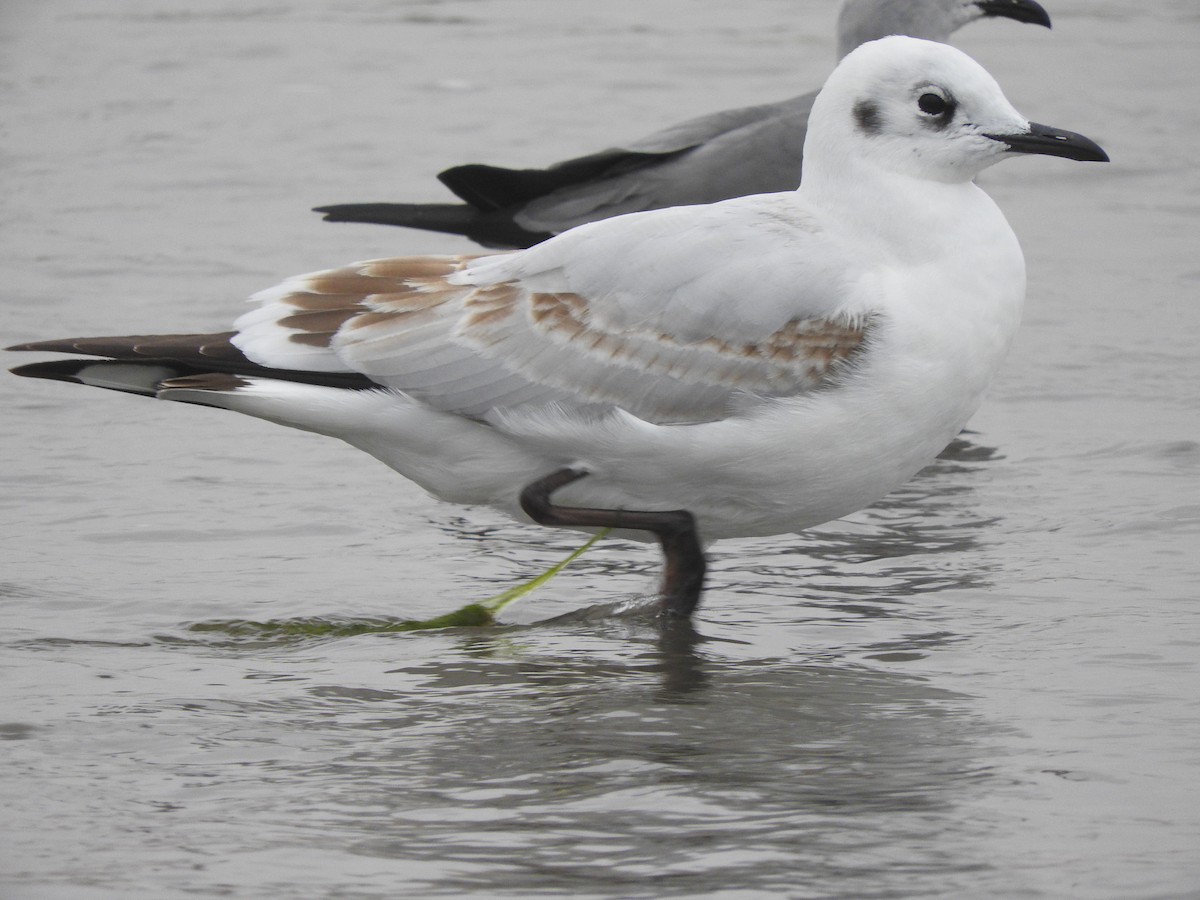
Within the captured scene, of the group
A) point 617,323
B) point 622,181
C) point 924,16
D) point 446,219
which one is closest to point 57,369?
point 617,323

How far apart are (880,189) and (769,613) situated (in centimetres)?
127

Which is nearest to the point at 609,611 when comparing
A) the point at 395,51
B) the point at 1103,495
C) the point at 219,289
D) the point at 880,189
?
the point at 880,189

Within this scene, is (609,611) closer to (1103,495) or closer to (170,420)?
(1103,495)

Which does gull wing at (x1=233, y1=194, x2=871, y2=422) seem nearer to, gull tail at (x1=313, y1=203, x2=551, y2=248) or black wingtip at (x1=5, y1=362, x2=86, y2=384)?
black wingtip at (x1=5, y1=362, x2=86, y2=384)

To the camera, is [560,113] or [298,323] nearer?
[298,323]

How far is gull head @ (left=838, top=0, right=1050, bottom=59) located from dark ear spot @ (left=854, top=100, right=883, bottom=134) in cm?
367

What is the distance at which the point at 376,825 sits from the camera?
4129 mm

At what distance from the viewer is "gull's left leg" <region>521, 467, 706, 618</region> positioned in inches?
211

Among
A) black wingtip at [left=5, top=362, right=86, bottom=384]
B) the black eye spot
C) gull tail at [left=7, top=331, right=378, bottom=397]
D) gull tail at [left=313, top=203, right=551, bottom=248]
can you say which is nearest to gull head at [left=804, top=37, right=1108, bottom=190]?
the black eye spot

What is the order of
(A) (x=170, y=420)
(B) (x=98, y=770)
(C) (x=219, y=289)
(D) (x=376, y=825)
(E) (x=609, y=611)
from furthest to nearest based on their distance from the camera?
(C) (x=219, y=289), (A) (x=170, y=420), (E) (x=609, y=611), (B) (x=98, y=770), (D) (x=376, y=825)

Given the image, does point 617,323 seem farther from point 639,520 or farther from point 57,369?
point 57,369

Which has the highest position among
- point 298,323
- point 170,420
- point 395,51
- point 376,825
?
point 395,51

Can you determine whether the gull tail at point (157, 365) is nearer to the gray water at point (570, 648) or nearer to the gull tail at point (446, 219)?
the gray water at point (570, 648)

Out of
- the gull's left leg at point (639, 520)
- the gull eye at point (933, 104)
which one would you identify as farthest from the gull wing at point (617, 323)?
the gull eye at point (933, 104)
